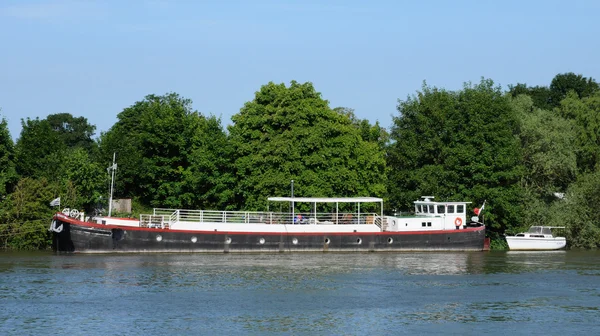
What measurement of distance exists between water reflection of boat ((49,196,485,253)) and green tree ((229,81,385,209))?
Answer: 213cm

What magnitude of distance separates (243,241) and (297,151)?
1209 centimetres

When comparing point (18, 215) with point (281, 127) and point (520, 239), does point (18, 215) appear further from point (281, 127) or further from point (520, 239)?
point (520, 239)

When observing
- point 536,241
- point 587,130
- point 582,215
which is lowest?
point 536,241

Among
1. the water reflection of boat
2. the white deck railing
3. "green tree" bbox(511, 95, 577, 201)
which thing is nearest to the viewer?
the water reflection of boat

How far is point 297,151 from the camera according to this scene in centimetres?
9131

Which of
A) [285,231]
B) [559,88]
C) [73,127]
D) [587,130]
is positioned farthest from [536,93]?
[73,127]

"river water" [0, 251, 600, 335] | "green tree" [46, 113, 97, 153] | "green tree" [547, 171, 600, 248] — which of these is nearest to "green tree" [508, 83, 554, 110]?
"green tree" [547, 171, 600, 248]

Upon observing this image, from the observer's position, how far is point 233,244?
272 feet

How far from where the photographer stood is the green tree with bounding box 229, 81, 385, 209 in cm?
9056

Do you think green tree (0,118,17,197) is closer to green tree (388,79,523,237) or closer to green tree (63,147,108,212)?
green tree (63,147,108,212)

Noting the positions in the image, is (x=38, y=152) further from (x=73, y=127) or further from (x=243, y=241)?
(x=73, y=127)

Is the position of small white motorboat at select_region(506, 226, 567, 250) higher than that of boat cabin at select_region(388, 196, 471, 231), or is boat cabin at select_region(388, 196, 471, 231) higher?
boat cabin at select_region(388, 196, 471, 231)

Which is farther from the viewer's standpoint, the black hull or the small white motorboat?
the small white motorboat

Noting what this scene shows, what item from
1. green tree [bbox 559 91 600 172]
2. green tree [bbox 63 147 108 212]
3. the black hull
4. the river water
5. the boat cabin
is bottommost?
the river water
